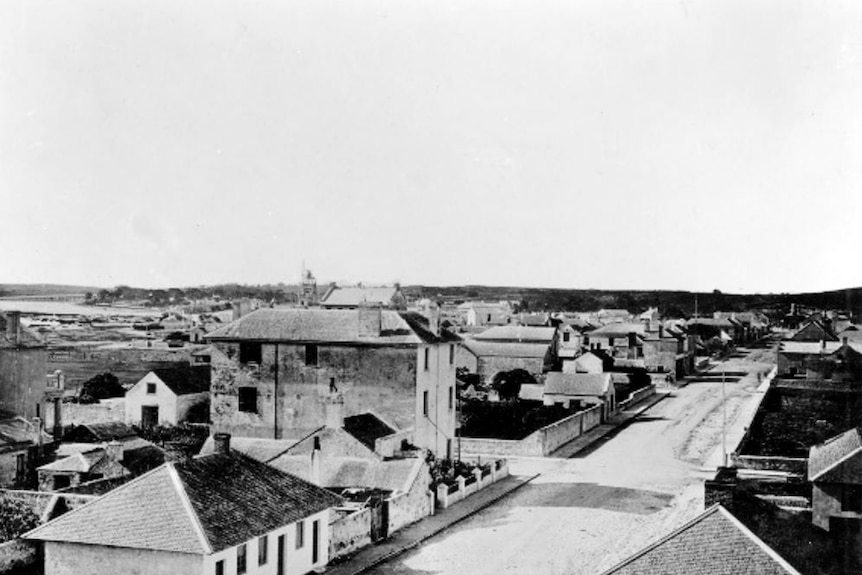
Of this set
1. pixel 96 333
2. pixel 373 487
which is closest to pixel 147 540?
pixel 373 487

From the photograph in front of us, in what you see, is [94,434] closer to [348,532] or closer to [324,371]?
[324,371]

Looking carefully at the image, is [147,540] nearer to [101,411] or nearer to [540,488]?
[540,488]

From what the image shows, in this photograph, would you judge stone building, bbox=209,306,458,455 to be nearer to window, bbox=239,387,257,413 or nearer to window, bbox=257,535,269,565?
window, bbox=239,387,257,413

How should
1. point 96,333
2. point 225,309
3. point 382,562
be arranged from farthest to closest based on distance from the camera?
point 225,309 < point 96,333 < point 382,562

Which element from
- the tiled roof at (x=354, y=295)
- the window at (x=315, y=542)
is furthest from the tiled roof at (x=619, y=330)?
the window at (x=315, y=542)

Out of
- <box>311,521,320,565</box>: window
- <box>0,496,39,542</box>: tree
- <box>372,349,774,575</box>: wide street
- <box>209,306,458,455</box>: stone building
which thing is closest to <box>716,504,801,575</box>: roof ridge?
<box>372,349,774,575</box>: wide street

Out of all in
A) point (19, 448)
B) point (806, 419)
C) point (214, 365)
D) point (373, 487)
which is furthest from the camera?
point (806, 419)
